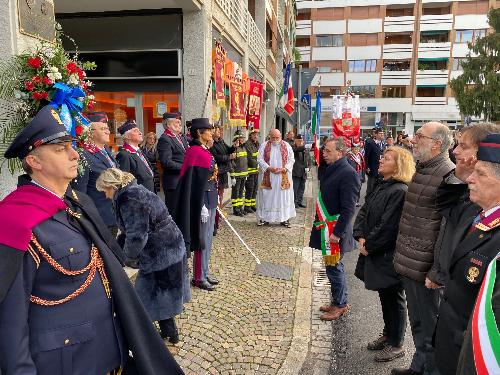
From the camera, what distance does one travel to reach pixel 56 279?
1864 mm

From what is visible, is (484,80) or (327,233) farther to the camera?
(484,80)

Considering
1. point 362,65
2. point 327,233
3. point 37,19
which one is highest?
point 362,65

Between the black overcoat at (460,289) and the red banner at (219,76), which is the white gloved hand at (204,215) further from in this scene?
the red banner at (219,76)

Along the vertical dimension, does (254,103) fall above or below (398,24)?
below

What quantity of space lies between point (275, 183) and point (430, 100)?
1721 inches

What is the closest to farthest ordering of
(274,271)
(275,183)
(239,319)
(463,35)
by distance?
(239,319), (274,271), (275,183), (463,35)

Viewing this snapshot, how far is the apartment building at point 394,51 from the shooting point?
45.7 metres

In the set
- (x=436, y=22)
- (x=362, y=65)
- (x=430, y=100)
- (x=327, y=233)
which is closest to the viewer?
(x=327, y=233)

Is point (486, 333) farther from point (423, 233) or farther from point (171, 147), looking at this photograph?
point (171, 147)

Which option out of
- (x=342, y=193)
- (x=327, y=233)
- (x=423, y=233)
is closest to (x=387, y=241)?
(x=423, y=233)

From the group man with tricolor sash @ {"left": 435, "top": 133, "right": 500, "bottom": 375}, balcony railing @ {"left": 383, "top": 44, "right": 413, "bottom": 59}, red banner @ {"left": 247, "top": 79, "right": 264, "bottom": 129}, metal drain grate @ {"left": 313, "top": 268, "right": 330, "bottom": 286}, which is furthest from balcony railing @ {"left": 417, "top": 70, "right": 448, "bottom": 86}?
man with tricolor sash @ {"left": 435, "top": 133, "right": 500, "bottom": 375}

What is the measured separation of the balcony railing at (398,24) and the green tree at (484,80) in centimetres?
1719

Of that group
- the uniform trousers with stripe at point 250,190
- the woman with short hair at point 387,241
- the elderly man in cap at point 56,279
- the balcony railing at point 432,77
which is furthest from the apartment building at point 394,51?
the elderly man in cap at point 56,279

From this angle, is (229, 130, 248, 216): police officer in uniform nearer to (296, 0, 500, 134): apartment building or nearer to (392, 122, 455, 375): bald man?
(392, 122, 455, 375): bald man
